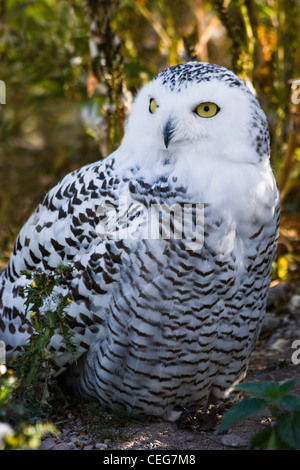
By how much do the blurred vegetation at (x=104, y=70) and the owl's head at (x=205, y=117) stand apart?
124 centimetres

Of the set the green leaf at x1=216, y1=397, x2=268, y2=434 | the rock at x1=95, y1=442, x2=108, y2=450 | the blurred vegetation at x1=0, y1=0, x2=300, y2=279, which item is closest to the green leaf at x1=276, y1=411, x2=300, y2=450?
the green leaf at x1=216, y1=397, x2=268, y2=434

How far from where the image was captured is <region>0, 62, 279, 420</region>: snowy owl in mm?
2531

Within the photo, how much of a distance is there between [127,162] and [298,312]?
1.77 metres

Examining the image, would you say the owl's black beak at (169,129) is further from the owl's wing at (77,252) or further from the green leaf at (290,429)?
the green leaf at (290,429)


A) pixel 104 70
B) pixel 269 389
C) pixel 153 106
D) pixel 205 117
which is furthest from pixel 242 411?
pixel 104 70

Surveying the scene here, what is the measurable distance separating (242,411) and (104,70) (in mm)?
2319

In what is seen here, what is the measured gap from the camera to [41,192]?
541 centimetres

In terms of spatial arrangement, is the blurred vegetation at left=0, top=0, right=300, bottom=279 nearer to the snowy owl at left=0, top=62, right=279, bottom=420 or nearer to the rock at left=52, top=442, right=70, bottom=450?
the snowy owl at left=0, top=62, right=279, bottom=420

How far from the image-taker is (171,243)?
2.52m

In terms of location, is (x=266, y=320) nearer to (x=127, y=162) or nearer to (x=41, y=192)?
(x=127, y=162)

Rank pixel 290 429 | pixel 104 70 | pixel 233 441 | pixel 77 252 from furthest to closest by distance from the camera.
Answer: pixel 104 70 < pixel 77 252 < pixel 233 441 < pixel 290 429

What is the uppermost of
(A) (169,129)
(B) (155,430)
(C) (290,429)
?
(A) (169,129)

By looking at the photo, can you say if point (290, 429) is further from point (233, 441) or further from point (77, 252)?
point (77, 252)
